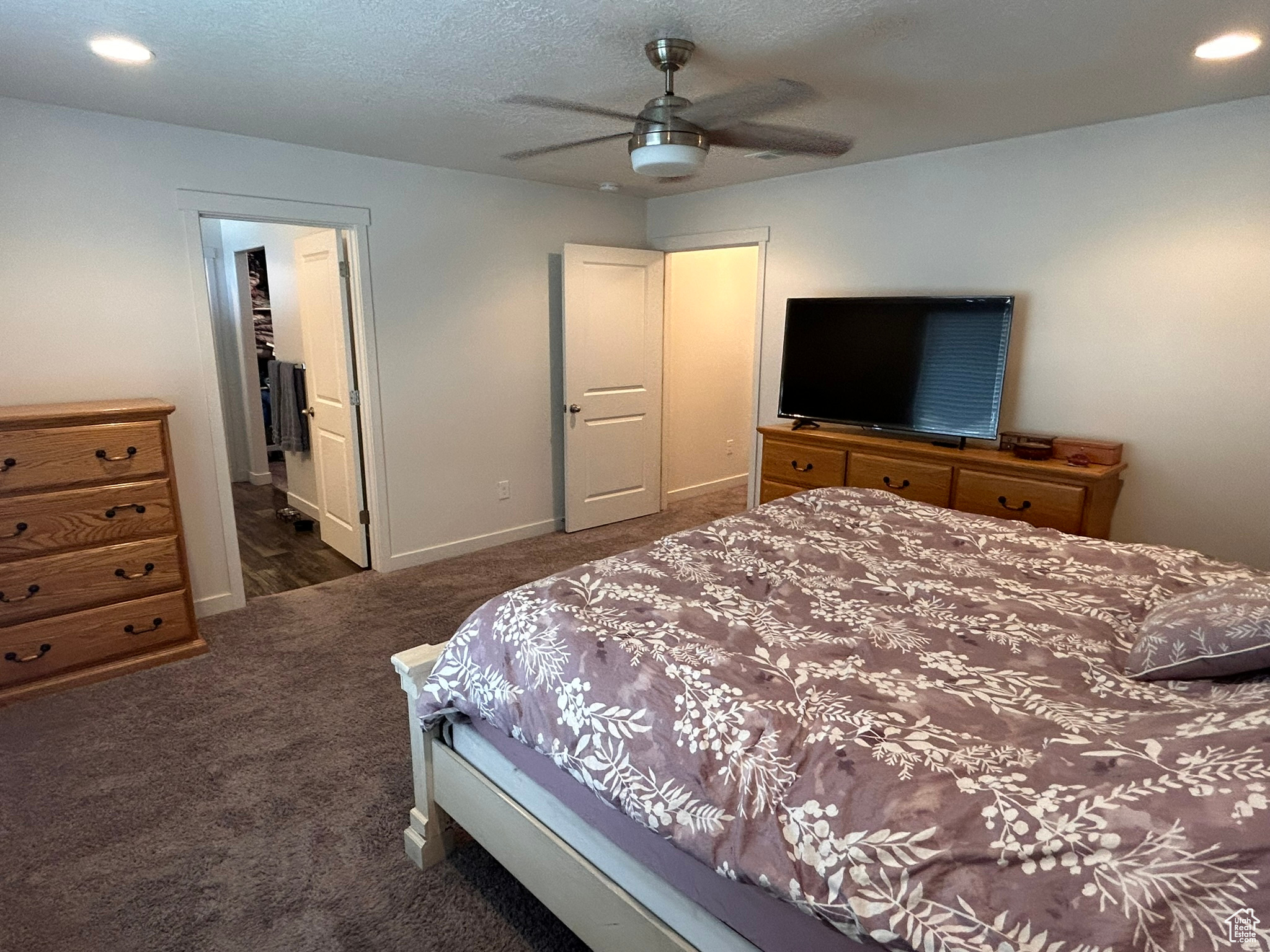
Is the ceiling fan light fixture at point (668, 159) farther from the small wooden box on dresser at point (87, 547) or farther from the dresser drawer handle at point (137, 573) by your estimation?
the dresser drawer handle at point (137, 573)

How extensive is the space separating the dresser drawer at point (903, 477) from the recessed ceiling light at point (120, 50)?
3.38 m

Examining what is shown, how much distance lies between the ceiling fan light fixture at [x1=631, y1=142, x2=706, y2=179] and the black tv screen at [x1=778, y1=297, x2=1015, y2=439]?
192 centimetres

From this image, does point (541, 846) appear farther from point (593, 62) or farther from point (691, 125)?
point (593, 62)

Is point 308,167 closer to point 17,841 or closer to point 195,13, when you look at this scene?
point 195,13

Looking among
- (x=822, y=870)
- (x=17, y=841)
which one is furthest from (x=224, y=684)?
(x=822, y=870)

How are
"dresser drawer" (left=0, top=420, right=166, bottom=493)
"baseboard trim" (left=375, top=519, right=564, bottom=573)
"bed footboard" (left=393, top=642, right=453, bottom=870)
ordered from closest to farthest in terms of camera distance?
"bed footboard" (left=393, top=642, right=453, bottom=870) < "dresser drawer" (left=0, top=420, right=166, bottom=493) < "baseboard trim" (left=375, top=519, right=564, bottom=573)

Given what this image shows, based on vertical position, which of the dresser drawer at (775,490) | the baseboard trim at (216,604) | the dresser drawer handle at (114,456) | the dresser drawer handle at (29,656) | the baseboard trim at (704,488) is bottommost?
the baseboard trim at (216,604)

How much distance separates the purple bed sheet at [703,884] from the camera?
3.84 ft

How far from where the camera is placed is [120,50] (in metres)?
2.24

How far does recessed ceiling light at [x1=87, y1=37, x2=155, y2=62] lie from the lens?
217 centimetres

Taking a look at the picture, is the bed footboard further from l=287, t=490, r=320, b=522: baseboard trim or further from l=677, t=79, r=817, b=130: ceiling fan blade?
l=287, t=490, r=320, b=522: baseboard trim

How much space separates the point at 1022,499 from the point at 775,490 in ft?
4.40

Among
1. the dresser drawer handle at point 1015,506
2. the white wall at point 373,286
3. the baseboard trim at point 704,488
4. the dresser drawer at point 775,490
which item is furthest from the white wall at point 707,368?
the dresser drawer handle at point 1015,506

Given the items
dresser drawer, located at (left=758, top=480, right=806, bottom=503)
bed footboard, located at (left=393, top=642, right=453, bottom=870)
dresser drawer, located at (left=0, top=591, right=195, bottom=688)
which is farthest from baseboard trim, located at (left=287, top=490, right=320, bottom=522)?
bed footboard, located at (left=393, top=642, right=453, bottom=870)
